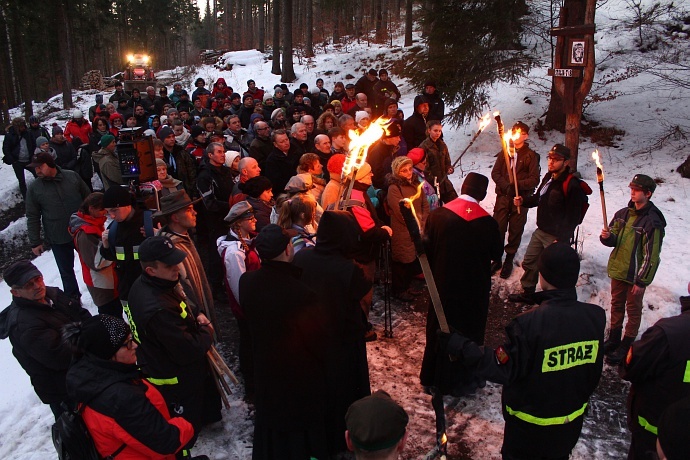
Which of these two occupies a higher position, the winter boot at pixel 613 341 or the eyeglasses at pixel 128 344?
the eyeglasses at pixel 128 344

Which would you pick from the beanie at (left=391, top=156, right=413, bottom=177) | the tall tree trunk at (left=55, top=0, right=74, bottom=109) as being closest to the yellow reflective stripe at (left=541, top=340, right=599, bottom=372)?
the beanie at (left=391, top=156, right=413, bottom=177)

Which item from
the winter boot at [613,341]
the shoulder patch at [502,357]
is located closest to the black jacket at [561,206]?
the winter boot at [613,341]

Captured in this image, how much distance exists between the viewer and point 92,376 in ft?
9.04

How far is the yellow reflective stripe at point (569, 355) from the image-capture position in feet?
10.1

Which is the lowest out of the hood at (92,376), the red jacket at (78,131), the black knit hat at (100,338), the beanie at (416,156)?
the hood at (92,376)

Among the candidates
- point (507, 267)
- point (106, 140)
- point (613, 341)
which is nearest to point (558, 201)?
point (507, 267)

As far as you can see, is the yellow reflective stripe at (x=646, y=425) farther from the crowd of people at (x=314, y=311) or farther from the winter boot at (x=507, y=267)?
the winter boot at (x=507, y=267)

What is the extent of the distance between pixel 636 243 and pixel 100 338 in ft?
18.0

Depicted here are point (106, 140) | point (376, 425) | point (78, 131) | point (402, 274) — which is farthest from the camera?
point (78, 131)

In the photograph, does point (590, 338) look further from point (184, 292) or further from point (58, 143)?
point (58, 143)

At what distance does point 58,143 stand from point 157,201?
23.3 feet

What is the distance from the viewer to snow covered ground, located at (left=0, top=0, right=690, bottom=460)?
4.73 metres

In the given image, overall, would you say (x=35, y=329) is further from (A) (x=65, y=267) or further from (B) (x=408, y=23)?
(B) (x=408, y=23)

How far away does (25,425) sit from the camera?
16.5 feet
